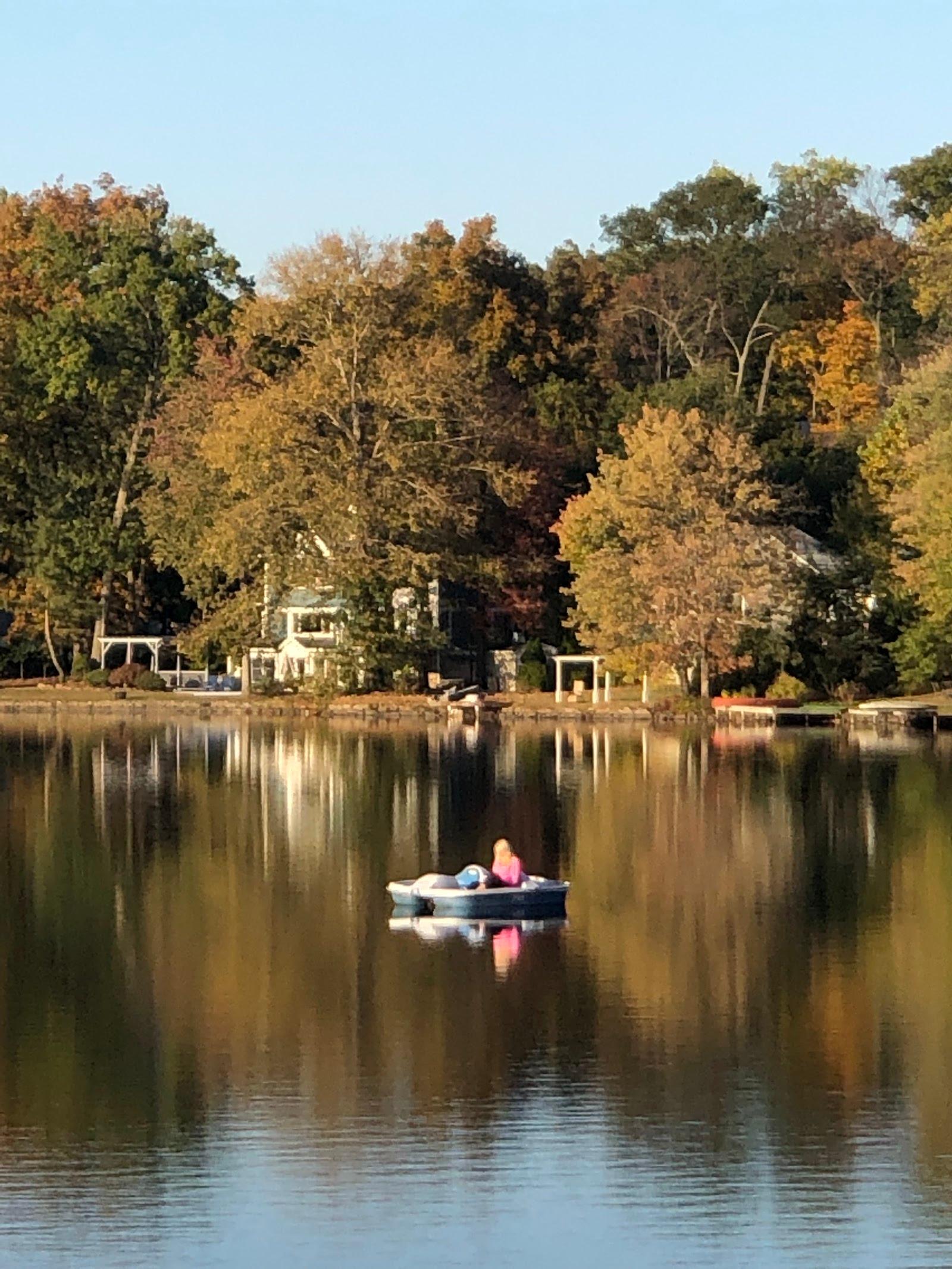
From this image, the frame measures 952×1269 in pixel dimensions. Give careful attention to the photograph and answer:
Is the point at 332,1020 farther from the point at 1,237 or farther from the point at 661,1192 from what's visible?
the point at 1,237

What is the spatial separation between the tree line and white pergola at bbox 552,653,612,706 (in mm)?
1050

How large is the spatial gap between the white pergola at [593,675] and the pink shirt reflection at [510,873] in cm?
4080

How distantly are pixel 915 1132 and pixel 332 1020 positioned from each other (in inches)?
249

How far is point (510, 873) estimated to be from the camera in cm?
2856

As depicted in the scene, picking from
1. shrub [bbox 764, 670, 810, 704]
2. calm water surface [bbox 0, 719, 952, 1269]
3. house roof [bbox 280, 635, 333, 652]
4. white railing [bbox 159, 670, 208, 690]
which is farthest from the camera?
white railing [bbox 159, 670, 208, 690]

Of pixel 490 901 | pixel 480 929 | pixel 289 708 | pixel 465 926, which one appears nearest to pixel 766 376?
pixel 289 708

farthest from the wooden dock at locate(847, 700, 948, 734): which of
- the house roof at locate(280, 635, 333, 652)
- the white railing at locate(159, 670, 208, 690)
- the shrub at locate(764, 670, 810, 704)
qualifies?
the white railing at locate(159, 670, 208, 690)

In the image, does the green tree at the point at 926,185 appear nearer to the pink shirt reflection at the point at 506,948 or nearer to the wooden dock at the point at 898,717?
the wooden dock at the point at 898,717

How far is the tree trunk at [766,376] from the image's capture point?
93062mm

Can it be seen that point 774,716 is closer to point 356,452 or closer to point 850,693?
point 850,693

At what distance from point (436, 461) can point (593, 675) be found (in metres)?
8.27

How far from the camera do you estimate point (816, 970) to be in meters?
25.2

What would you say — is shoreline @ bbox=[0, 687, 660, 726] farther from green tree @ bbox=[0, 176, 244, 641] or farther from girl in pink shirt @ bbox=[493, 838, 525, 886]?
girl in pink shirt @ bbox=[493, 838, 525, 886]

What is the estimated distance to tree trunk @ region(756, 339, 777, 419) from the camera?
9306cm
